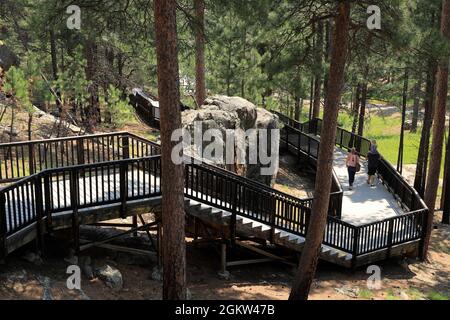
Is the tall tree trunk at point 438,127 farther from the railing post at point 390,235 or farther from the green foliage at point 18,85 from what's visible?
the green foliage at point 18,85

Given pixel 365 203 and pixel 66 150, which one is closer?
pixel 66 150

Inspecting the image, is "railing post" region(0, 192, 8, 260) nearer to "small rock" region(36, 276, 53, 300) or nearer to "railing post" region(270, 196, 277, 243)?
"small rock" region(36, 276, 53, 300)

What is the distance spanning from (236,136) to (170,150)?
25.6 ft

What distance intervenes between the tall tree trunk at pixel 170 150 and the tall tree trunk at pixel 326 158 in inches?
113

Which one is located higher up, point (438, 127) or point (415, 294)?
point (438, 127)

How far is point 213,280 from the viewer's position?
11.9m

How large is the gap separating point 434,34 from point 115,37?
14337 millimetres

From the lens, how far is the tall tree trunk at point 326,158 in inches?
376

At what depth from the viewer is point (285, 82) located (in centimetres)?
2456

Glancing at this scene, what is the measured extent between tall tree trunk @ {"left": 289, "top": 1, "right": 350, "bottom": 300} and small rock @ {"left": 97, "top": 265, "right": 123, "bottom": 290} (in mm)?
3603

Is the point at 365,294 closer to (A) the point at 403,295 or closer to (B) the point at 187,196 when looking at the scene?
(A) the point at 403,295

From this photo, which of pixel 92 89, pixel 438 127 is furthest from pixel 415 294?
pixel 92 89
